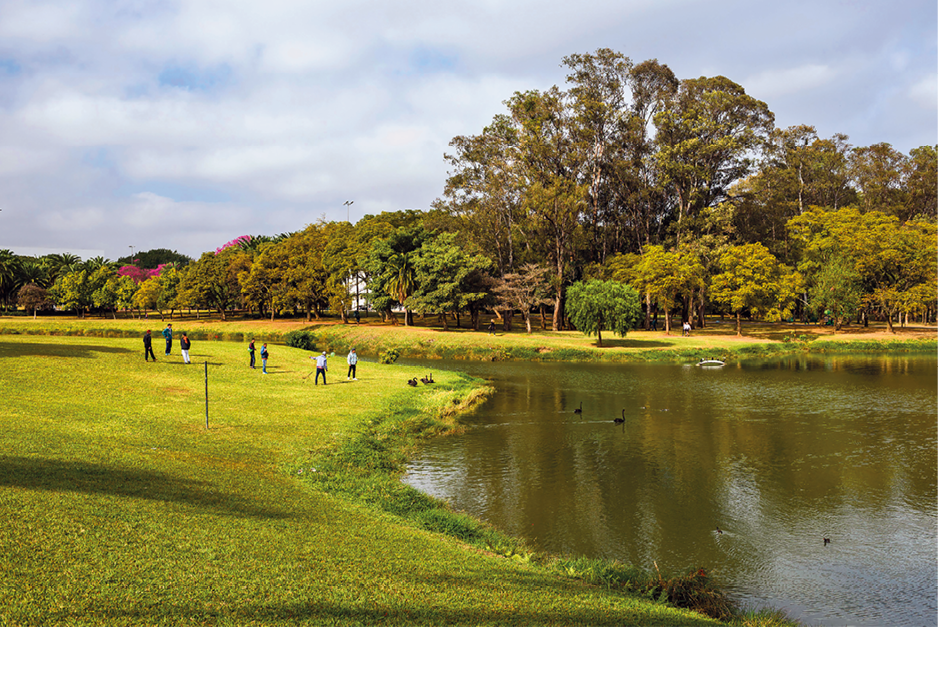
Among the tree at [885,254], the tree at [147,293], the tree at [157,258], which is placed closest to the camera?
the tree at [885,254]

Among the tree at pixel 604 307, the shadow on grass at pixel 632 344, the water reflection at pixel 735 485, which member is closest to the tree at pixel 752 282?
the shadow on grass at pixel 632 344

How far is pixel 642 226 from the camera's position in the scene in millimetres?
92562

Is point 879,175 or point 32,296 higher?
point 879,175

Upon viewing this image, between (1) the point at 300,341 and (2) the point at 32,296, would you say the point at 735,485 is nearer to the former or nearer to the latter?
(1) the point at 300,341

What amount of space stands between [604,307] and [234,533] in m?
55.5

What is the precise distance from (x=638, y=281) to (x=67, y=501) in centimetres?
7289

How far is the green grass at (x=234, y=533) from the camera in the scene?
8.23 metres

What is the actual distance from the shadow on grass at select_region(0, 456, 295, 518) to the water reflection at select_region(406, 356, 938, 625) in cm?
668

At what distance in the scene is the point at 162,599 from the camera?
8.09 m

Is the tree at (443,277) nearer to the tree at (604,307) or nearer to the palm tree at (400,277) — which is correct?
the palm tree at (400,277)

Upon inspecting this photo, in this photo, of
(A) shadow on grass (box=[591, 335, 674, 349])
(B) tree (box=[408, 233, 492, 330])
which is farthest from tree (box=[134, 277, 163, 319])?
(A) shadow on grass (box=[591, 335, 674, 349])

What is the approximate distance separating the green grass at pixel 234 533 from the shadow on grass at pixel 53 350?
7.70m

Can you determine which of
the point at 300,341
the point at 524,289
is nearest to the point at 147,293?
the point at 300,341
